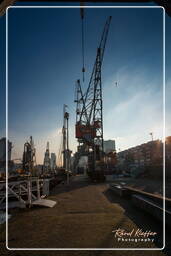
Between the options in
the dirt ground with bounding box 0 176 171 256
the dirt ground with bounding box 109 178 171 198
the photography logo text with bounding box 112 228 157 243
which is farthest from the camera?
the dirt ground with bounding box 109 178 171 198

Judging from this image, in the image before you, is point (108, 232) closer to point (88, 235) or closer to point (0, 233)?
point (88, 235)

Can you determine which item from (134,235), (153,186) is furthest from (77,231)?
(153,186)

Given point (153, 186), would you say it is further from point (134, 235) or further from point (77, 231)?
point (77, 231)

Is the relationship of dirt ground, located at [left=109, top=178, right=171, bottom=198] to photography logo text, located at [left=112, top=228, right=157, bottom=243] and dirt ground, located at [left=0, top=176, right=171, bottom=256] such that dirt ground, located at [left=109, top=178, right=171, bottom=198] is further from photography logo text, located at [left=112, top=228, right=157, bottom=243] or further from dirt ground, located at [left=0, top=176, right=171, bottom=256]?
photography logo text, located at [left=112, top=228, right=157, bottom=243]

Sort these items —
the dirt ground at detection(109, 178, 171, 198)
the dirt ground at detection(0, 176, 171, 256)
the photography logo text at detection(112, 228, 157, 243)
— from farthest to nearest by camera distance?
1. the dirt ground at detection(109, 178, 171, 198)
2. the photography logo text at detection(112, 228, 157, 243)
3. the dirt ground at detection(0, 176, 171, 256)

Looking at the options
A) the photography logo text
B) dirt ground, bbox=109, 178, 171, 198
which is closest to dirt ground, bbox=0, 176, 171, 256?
the photography logo text

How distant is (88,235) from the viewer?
4.60 meters

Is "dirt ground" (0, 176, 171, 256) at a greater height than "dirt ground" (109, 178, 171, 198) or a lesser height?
greater

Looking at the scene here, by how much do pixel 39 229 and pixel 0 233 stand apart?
1072mm

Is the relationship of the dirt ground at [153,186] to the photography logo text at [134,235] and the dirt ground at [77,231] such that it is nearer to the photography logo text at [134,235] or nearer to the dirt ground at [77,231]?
the dirt ground at [77,231]

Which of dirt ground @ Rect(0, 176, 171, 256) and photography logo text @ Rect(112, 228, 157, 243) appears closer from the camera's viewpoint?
dirt ground @ Rect(0, 176, 171, 256)

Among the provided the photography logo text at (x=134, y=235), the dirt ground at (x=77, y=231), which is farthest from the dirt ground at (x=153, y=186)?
the photography logo text at (x=134, y=235)

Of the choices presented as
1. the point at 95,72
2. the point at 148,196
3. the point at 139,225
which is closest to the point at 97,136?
the point at 95,72

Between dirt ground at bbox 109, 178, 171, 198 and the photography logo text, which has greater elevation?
the photography logo text
